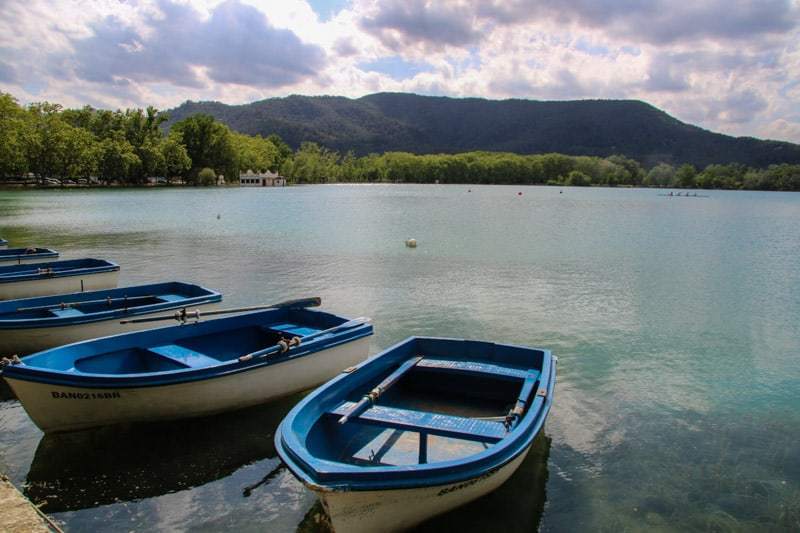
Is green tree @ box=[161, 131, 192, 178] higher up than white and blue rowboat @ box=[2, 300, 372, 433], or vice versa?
green tree @ box=[161, 131, 192, 178]

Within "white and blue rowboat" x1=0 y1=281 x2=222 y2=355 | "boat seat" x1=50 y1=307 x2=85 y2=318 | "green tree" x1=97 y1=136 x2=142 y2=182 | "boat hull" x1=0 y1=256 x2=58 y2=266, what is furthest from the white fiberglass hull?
"green tree" x1=97 y1=136 x2=142 y2=182

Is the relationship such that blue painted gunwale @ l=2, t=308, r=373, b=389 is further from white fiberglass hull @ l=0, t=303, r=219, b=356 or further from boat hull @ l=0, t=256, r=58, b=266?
boat hull @ l=0, t=256, r=58, b=266

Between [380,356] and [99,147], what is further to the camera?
[99,147]

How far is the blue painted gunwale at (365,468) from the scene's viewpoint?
4977 millimetres

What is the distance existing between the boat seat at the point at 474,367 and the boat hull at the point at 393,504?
227 cm

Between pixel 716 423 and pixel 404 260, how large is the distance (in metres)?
17.5

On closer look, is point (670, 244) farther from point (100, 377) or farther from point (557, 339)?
point (100, 377)

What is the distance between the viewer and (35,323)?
10.3 m

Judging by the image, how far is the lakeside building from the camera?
5881 inches

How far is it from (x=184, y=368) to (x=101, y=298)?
5105mm

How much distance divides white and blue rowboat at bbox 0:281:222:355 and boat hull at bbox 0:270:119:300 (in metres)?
2.70

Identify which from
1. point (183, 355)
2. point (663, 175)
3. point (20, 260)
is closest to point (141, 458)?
point (183, 355)

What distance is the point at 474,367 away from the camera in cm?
827

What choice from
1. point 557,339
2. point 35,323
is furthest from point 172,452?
point 557,339
